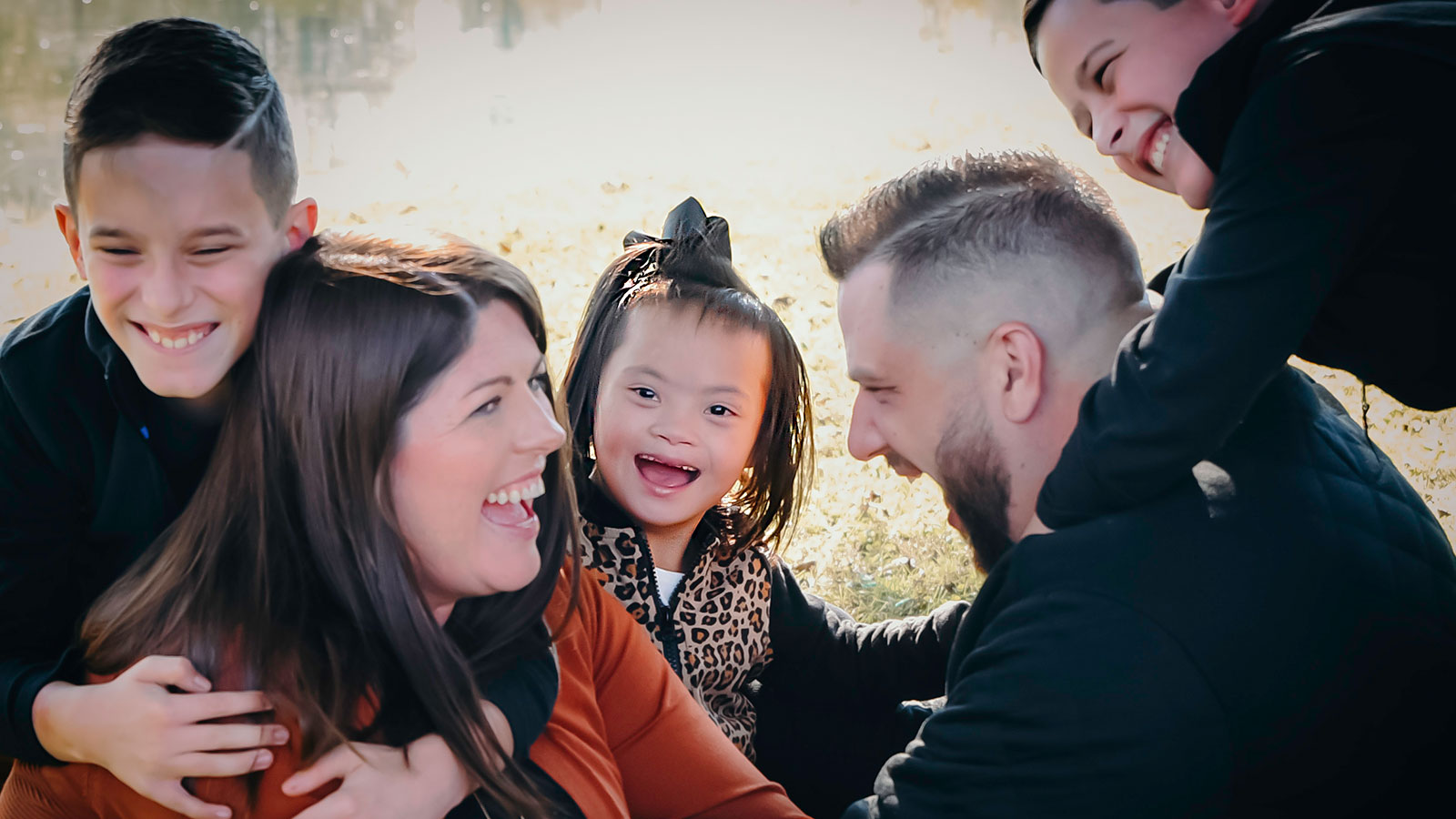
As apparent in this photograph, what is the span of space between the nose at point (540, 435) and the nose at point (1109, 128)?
3.31 ft

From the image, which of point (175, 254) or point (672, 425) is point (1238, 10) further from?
point (175, 254)

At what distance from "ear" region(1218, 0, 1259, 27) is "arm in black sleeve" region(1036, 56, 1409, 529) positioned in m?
0.30

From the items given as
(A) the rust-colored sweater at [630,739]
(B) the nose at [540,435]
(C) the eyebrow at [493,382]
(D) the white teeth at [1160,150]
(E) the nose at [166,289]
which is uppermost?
(D) the white teeth at [1160,150]

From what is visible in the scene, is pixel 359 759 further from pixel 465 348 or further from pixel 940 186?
pixel 940 186

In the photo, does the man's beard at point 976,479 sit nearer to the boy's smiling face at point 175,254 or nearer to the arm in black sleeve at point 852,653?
the arm in black sleeve at point 852,653

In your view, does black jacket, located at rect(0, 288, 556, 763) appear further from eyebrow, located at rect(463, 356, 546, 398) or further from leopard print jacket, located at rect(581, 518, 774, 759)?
leopard print jacket, located at rect(581, 518, 774, 759)

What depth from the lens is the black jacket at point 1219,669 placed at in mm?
1259

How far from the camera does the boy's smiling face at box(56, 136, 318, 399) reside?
4.71 ft

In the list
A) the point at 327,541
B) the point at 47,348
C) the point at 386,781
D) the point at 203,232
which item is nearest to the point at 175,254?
the point at 203,232

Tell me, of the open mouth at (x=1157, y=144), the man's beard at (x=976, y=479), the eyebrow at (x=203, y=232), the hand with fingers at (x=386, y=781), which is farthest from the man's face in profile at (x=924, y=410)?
the eyebrow at (x=203, y=232)

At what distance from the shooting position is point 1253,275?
1332 mm

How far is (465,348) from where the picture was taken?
54.1 inches

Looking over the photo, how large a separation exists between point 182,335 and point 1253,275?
138 centimetres

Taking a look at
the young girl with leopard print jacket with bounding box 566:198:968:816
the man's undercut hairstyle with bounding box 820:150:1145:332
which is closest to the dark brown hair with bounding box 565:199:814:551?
the young girl with leopard print jacket with bounding box 566:198:968:816
